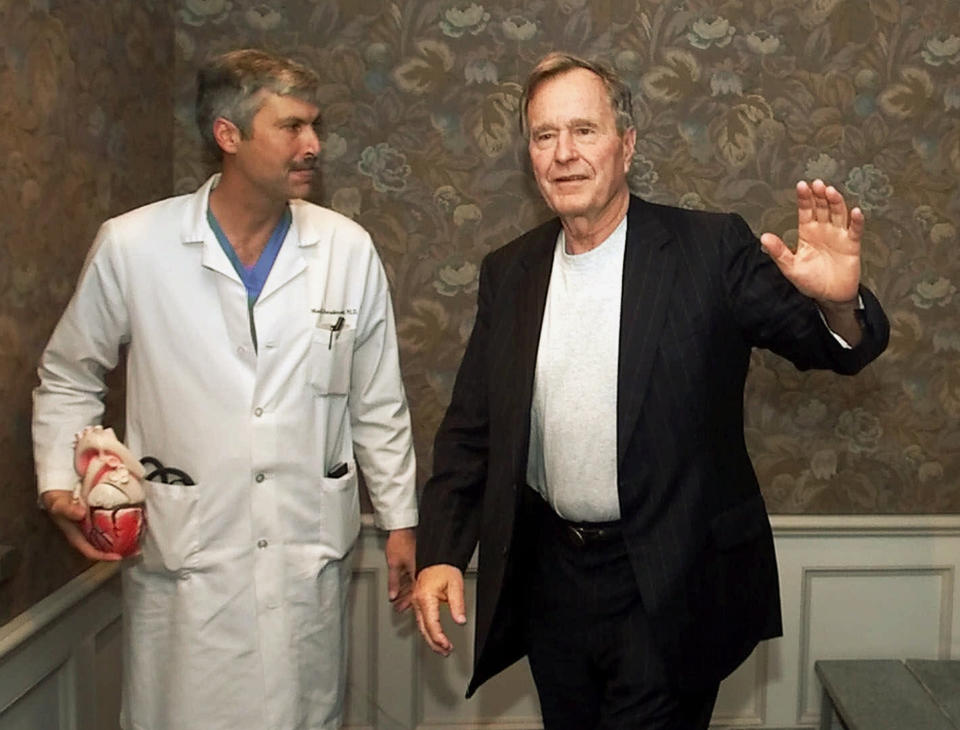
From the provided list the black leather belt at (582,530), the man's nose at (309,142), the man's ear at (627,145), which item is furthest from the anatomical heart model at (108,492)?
the man's ear at (627,145)

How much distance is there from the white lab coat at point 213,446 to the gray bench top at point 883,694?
1.30 meters

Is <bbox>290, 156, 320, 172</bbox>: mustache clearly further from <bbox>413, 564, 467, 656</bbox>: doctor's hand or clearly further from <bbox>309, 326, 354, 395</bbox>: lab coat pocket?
<bbox>413, 564, 467, 656</bbox>: doctor's hand

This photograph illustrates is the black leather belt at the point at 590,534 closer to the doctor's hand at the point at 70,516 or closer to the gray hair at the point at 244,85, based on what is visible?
the doctor's hand at the point at 70,516

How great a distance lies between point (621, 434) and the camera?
1.77 metres

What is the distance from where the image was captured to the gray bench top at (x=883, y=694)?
2510 mm

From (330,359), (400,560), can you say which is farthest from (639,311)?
(400,560)

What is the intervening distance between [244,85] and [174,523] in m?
0.74

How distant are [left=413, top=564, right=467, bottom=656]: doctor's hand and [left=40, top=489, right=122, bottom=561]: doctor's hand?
19.6 inches

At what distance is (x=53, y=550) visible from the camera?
2.15 m

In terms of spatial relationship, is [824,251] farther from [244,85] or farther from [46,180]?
[46,180]

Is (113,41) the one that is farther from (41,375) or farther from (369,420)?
(369,420)

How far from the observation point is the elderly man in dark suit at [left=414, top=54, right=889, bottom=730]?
70.2 inches

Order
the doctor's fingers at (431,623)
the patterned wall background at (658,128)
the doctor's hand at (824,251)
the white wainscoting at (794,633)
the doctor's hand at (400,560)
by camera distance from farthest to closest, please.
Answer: the white wainscoting at (794,633) → the patterned wall background at (658,128) → the doctor's hand at (400,560) → the doctor's fingers at (431,623) → the doctor's hand at (824,251)

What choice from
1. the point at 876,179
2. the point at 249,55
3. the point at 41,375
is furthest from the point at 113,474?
the point at 876,179
